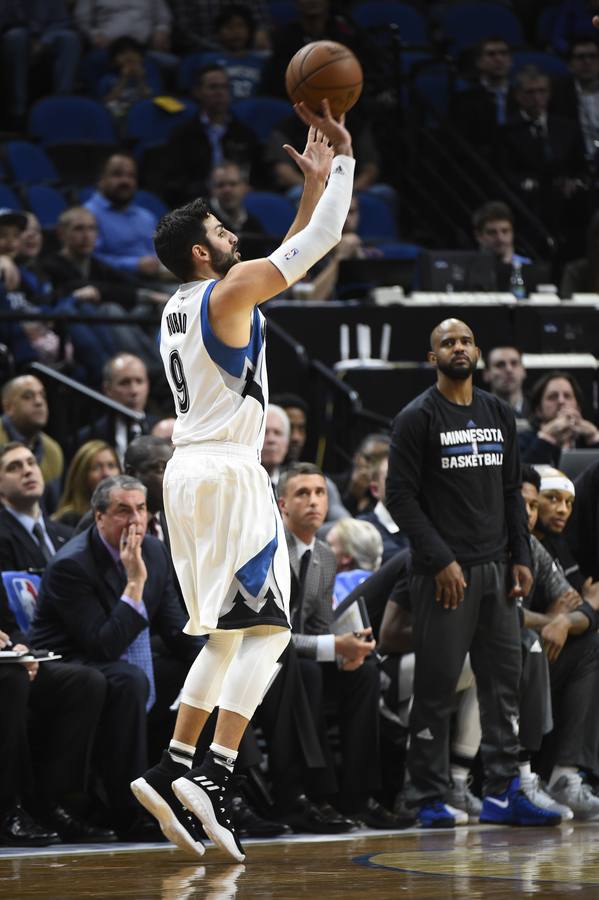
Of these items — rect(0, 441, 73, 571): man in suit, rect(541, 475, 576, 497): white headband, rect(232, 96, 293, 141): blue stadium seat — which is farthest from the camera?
rect(232, 96, 293, 141): blue stadium seat

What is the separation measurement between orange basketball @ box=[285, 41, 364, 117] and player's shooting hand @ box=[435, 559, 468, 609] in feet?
6.52

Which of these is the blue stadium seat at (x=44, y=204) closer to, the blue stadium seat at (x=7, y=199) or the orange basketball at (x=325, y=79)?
the blue stadium seat at (x=7, y=199)

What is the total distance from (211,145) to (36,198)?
172 centimetres

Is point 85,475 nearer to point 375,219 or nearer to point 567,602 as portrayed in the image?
point 567,602

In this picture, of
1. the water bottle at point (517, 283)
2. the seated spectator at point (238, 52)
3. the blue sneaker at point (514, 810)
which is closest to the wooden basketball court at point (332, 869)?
the blue sneaker at point (514, 810)

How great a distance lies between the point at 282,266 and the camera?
17.1 ft

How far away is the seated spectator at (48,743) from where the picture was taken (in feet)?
20.2

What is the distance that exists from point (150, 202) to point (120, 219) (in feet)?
3.01

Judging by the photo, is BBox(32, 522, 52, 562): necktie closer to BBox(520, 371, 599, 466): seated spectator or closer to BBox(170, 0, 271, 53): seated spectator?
BBox(520, 371, 599, 466): seated spectator

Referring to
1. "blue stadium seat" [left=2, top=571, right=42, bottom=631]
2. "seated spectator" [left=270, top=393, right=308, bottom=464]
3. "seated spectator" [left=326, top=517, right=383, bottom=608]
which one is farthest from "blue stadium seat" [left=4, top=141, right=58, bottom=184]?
"blue stadium seat" [left=2, top=571, right=42, bottom=631]

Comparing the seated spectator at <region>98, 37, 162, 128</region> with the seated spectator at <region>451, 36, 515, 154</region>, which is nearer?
the seated spectator at <region>98, 37, 162, 128</region>

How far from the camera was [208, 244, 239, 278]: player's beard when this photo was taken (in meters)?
5.54

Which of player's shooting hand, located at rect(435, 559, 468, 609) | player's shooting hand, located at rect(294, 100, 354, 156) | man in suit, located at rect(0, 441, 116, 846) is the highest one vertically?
player's shooting hand, located at rect(294, 100, 354, 156)

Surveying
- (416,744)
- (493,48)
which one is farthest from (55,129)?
(416,744)
